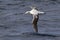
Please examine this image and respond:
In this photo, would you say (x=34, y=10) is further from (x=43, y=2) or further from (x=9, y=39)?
(x=43, y=2)

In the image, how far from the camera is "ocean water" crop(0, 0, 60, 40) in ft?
75.4

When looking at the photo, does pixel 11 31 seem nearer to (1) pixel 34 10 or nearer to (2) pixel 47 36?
(2) pixel 47 36

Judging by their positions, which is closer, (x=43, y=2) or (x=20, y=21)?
(x=20, y=21)

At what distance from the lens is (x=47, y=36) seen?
74.0 feet

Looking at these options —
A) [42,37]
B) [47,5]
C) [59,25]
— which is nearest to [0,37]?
[42,37]

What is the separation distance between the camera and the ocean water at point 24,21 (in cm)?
2298

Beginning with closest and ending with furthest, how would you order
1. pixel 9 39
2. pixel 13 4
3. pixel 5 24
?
pixel 9 39
pixel 5 24
pixel 13 4

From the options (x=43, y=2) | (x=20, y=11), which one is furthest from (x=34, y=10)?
(x=43, y=2)

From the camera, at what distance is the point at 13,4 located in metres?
33.4

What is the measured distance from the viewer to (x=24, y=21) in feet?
89.5

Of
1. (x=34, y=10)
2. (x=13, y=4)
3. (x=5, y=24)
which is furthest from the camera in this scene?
(x=13, y=4)

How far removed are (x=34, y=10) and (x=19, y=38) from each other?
12.6 ft

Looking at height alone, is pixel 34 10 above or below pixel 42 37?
above

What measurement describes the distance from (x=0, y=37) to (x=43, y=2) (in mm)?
11148
